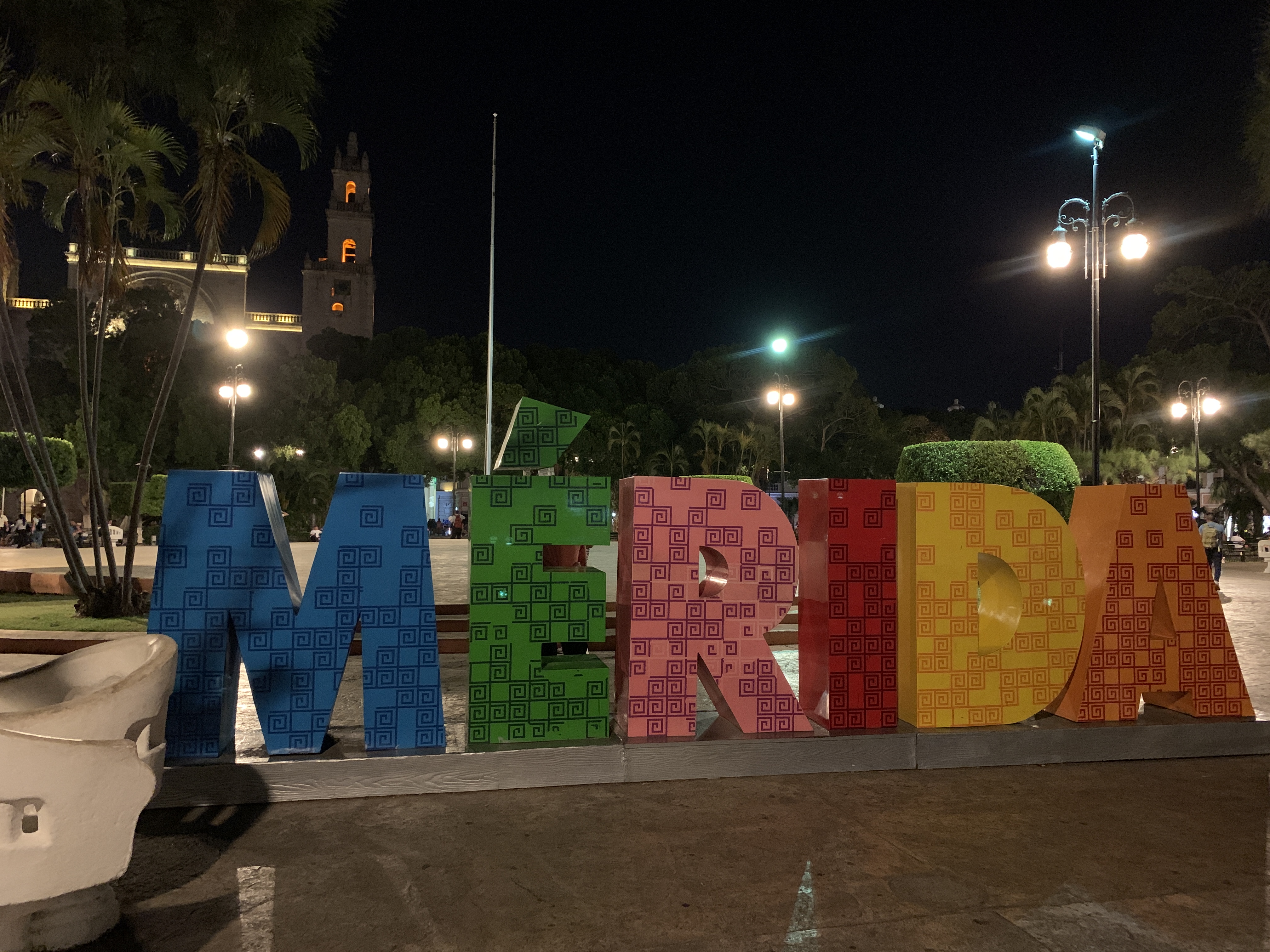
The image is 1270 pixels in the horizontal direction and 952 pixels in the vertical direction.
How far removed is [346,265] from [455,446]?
135 ft

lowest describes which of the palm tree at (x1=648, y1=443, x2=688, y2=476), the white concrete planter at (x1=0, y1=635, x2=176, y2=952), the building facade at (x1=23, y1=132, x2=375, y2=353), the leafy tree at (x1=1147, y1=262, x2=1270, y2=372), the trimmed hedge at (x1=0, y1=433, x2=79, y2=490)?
the white concrete planter at (x1=0, y1=635, x2=176, y2=952)

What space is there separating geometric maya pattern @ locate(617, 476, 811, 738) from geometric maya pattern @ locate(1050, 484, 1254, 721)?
2.21m

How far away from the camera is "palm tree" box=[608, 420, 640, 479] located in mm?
50031

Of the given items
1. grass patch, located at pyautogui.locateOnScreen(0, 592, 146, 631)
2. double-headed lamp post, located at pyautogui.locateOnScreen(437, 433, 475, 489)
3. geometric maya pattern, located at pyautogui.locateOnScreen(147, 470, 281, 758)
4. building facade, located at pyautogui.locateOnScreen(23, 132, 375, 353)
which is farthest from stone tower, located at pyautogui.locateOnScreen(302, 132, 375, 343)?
geometric maya pattern, located at pyautogui.locateOnScreen(147, 470, 281, 758)

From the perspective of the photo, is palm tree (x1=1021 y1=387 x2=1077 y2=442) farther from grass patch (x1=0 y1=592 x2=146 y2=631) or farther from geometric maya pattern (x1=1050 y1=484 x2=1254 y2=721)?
grass patch (x1=0 y1=592 x2=146 y2=631)

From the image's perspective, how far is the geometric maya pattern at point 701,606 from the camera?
540cm

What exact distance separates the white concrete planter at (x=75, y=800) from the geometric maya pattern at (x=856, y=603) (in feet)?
12.9

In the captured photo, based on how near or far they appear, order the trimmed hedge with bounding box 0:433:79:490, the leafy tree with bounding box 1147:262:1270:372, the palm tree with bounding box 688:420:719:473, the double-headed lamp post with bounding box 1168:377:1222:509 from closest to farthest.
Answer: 1. the trimmed hedge with bounding box 0:433:79:490
2. the double-headed lamp post with bounding box 1168:377:1222:509
3. the leafy tree with bounding box 1147:262:1270:372
4. the palm tree with bounding box 688:420:719:473

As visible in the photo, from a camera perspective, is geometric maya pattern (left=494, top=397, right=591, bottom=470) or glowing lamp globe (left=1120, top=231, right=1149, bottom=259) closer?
geometric maya pattern (left=494, top=397, right=591, bottom=470)

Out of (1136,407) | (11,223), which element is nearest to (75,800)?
(11,223)

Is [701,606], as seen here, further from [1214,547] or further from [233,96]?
[1214,547]

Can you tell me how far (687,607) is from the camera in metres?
5.43

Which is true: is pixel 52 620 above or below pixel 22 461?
below

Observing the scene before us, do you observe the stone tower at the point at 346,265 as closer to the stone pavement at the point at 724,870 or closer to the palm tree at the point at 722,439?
the palm tree at the point at 722,439
